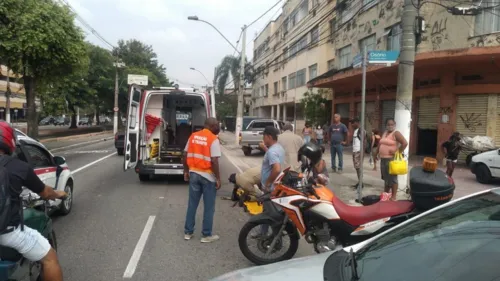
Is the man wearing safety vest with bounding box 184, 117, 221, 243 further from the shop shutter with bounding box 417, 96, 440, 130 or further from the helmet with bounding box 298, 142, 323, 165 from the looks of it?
the shop shutter with bounding box 417, 96, 440, 130

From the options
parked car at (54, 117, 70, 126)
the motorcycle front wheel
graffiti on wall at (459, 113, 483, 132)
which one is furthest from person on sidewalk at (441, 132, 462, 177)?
parked car at (54, 117, 70, 126)

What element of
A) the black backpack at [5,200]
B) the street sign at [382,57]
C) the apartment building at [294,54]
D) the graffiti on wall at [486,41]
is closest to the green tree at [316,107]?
the apartment building at [294,54]

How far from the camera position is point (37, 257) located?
2941 mm

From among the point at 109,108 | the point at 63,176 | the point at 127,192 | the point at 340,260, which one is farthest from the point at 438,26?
the point at 109,108

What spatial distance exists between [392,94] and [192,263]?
17412 millimetres

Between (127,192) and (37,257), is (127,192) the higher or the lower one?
the lower one

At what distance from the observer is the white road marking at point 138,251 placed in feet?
14.5

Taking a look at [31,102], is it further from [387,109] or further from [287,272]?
[287,272]

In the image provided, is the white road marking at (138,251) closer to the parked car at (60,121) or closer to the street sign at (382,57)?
the street sign at (382,57)

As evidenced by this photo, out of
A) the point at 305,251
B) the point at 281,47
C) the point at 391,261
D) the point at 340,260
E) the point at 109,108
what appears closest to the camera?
the point at 391,261

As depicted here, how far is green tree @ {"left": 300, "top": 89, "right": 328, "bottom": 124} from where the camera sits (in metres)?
28.1

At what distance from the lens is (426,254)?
227cm

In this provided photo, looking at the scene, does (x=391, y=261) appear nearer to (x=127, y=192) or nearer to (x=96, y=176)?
(x=127, y=192)

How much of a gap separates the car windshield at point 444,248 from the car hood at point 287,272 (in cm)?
13
